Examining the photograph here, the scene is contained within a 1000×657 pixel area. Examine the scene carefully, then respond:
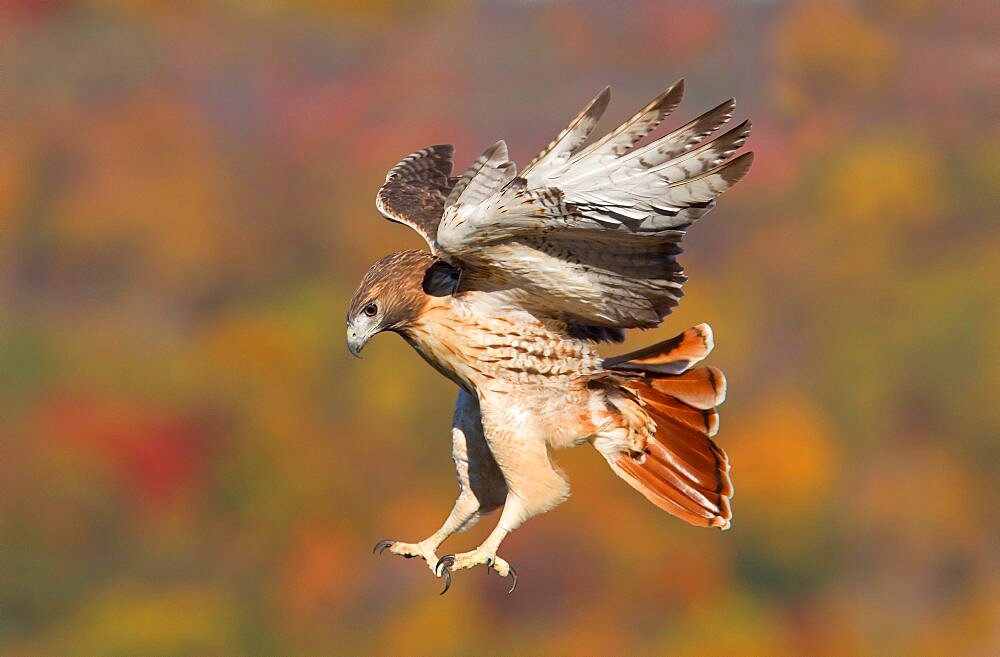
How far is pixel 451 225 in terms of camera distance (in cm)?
334

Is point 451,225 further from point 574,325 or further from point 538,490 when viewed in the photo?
point 538,490

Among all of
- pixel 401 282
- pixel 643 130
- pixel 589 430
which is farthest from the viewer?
pixel 589 430

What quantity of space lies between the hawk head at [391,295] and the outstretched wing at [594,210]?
0.13 m

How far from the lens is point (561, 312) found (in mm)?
3711

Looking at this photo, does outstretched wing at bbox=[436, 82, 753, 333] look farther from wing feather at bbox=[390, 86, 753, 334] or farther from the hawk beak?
the hawk beak

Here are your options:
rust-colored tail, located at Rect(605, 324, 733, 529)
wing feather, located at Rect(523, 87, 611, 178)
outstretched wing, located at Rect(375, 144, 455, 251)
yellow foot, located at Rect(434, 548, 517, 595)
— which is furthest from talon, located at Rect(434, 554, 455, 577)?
wing feather, located at Rect(523, 87, 611, 178)

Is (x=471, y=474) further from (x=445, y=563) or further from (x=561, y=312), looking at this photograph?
(x=561, y=312)

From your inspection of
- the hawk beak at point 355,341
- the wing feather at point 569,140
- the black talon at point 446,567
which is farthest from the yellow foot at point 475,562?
the wing feather at point 569,140

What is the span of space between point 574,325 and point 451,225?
2.14 ft

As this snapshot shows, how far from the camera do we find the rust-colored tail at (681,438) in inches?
151

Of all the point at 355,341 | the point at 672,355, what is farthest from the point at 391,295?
the point at 672,355

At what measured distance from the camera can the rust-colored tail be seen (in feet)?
12.6

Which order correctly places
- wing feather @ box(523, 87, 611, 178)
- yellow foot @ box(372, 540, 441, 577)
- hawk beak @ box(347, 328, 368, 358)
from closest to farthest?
wing feather @ box(523, 87, 611, 178) < hawk beak @ box(347, 328, 368, 358) < yellow foot @ box(372, 540, 441, 577)

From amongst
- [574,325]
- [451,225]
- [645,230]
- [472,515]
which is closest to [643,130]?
[645,230]
